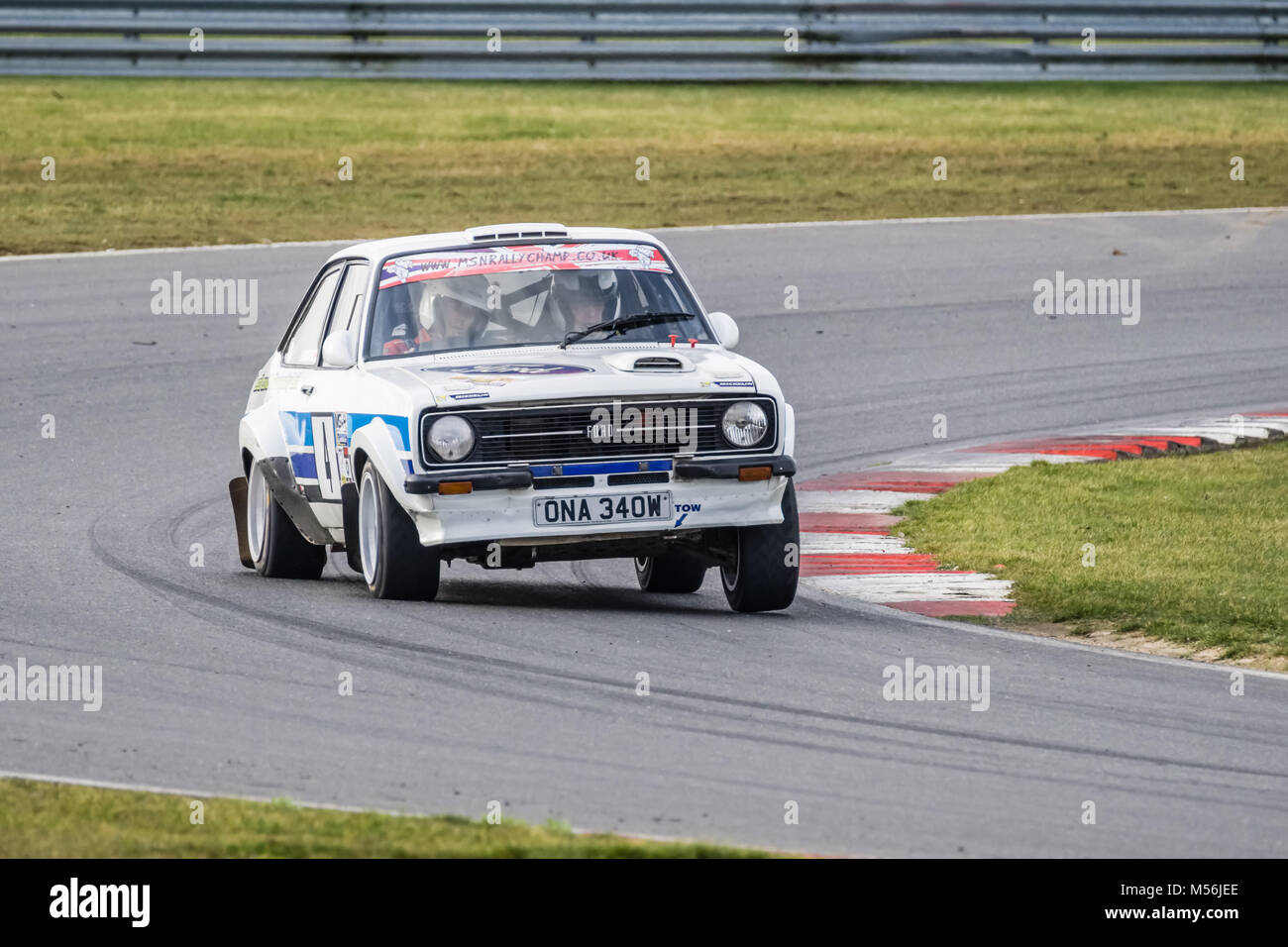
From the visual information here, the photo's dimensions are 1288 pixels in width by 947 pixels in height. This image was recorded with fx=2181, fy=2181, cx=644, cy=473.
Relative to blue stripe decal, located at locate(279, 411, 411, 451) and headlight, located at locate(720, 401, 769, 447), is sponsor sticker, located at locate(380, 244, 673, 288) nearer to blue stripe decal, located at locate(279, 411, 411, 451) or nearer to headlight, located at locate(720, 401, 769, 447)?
blue stripe decal, located at locate(279, 411, 411, 451)

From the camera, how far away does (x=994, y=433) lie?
45.3ft

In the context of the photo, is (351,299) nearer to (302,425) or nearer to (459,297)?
(302,425)

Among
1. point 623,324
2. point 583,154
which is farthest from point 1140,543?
point 583,154

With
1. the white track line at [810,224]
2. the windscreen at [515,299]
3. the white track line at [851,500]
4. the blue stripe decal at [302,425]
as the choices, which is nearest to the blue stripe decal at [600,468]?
the blue stripe decal at [302,425]

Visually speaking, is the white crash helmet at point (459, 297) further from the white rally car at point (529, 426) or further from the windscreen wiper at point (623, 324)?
the windscreen wiper at point (623, 324)

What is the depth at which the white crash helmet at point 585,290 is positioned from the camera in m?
9.20

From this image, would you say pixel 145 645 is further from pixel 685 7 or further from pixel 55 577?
pixel 685 7

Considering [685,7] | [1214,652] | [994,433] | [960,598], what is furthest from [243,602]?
[685,7]

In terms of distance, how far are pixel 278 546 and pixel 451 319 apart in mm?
1446

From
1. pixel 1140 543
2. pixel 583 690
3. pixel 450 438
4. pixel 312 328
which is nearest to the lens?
pixel 583 690

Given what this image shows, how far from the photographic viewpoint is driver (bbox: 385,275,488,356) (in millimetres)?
9078

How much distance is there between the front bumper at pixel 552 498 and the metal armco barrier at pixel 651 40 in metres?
15.6

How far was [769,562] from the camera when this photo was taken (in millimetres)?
8711
